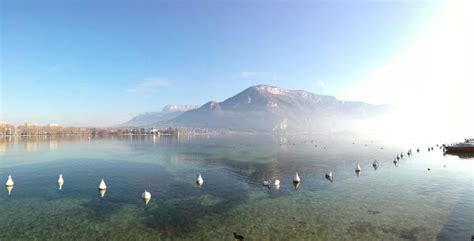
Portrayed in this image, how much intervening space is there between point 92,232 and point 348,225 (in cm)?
3040

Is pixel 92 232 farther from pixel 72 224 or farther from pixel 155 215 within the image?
pixel 155 215

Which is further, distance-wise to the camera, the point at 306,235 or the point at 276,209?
the point at 276,209

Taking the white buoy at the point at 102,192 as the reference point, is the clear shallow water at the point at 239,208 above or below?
below

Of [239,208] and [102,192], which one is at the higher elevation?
[102,192]

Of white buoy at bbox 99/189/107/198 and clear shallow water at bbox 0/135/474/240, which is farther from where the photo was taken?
white buoy at bbox 99/189/107/198

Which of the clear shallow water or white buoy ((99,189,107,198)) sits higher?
white buoy ((99,189,107,198))

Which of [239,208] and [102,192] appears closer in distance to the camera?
[239,208]

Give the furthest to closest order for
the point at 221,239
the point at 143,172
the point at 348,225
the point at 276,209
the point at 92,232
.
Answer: the point at 143,172 → the point at 276,209 → the point at 348,225 → the point at 92,232 → the point at 221,239

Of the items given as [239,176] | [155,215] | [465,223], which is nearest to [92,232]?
[155,215]

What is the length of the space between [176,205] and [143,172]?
3648 centimetres

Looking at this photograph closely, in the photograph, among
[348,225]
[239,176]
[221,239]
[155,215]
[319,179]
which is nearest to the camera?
[221,239]

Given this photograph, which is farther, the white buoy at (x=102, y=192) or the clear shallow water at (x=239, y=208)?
the white buoy at (x=102, y=192)

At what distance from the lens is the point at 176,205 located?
142 feet

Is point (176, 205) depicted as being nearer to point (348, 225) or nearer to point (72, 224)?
point (72, 224)
